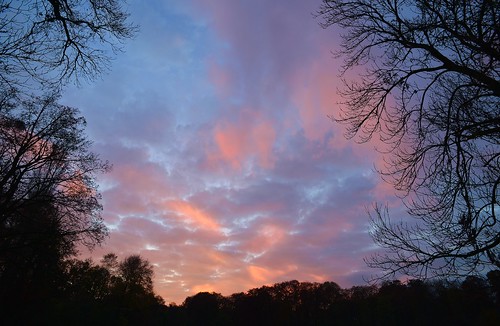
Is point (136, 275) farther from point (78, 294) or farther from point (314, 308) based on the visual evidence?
point (314, 308)

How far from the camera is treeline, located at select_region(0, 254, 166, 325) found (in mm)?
20844

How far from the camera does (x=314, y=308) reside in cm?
8794

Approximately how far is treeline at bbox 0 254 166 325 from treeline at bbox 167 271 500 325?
12.5 m

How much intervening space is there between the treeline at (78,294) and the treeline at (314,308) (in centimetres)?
1251

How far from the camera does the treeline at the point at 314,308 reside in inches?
2591

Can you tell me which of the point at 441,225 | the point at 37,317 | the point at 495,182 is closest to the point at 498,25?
the point at 495,182

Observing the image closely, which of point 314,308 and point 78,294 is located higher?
point 314,308

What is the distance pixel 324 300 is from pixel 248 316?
21326 mm

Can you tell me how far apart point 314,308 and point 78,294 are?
61.3 meters

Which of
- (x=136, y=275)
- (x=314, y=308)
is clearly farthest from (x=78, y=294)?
(x=314, y=308)

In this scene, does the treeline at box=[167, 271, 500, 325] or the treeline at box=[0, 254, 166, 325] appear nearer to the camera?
the treeline at box=[0, 254, 166, 325]

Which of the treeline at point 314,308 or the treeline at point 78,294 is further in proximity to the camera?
the treeline at point 314,308

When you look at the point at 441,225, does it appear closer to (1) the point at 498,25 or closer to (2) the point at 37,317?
(1) the point at 498,25

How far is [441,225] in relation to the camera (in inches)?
243
